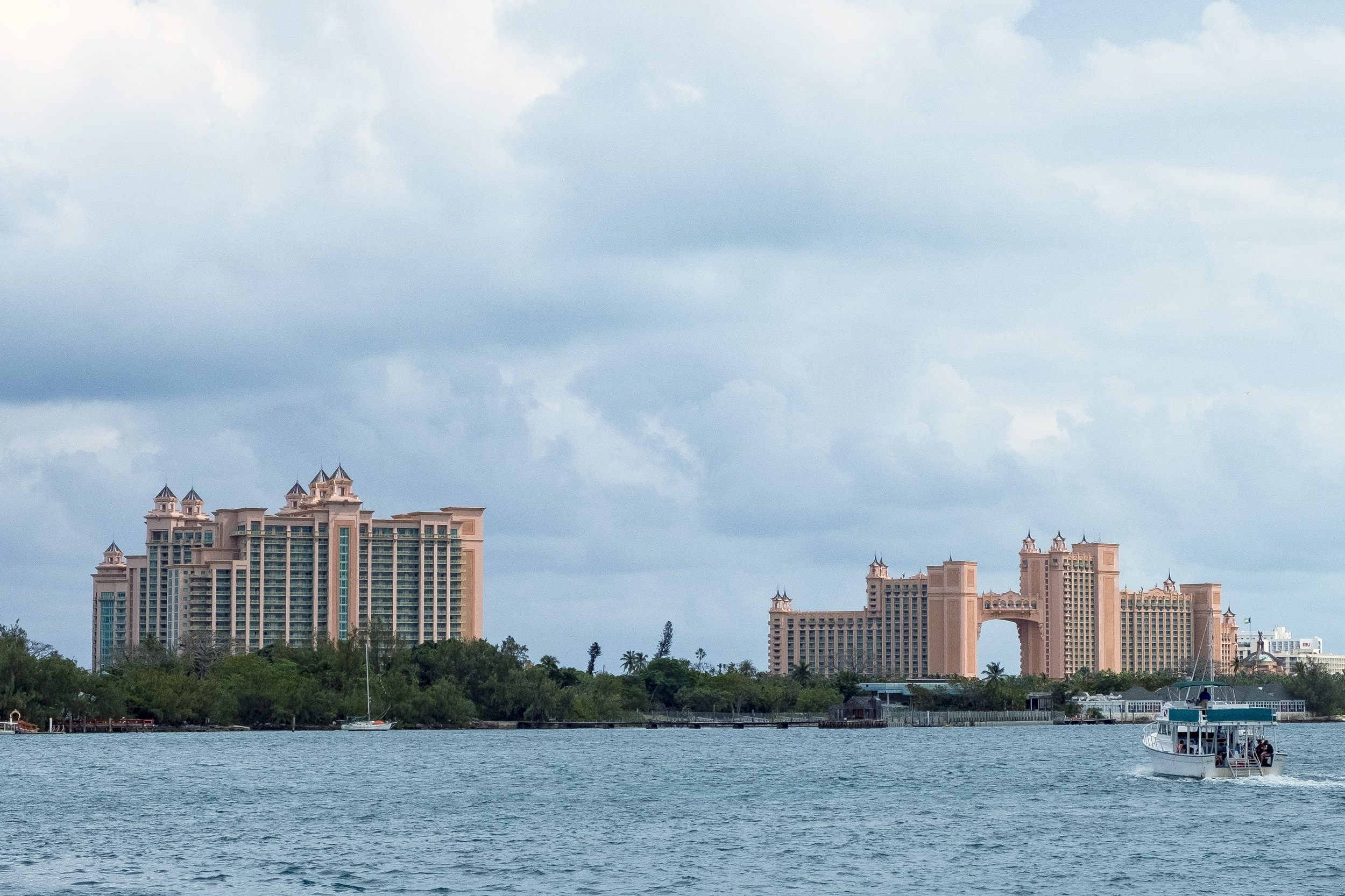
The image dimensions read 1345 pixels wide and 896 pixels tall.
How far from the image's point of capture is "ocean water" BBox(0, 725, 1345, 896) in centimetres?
5066

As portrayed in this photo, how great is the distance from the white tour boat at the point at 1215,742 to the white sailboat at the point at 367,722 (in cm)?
9791

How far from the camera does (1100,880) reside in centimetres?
5062

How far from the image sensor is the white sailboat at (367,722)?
6407 inches

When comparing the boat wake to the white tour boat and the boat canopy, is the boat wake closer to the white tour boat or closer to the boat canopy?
the white tour boat

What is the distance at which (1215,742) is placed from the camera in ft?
251

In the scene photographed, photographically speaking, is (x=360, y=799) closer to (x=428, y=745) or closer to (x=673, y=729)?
(x=428, y=745)

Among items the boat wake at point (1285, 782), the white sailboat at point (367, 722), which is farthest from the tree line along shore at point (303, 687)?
the boat wake at point (1285, 782)

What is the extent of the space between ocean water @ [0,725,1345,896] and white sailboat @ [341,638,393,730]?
1894 inches

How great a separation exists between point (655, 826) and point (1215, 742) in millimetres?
26513

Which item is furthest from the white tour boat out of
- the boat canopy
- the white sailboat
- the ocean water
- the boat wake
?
the white sailboat

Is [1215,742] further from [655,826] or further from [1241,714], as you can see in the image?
[655,826]

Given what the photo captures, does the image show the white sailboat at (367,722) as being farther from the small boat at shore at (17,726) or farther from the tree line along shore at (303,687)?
the small boat at shore at (17,726)

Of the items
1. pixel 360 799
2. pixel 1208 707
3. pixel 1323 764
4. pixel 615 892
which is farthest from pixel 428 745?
pixel 615 892

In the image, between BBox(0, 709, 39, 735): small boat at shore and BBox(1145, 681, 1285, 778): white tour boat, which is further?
BBox(0, 709, 39, 735): small boat at shore
